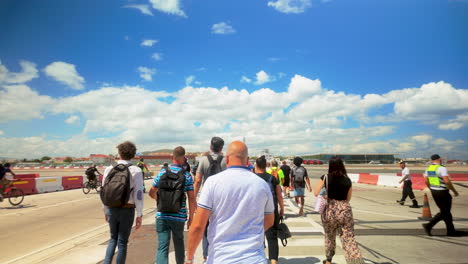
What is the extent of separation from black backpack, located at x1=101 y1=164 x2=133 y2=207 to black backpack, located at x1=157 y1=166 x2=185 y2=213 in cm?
42

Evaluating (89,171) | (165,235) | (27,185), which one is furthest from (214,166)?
(27,185)

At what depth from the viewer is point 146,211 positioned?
34.2 feet

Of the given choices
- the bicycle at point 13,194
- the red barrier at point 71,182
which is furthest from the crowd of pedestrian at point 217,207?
the red barrier at point 71,182

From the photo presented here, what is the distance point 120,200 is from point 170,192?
629 millimetres

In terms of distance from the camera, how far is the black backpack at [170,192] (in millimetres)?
3633

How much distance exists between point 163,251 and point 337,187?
2.70 metres

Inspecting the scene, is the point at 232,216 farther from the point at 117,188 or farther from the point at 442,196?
the point at 442,196

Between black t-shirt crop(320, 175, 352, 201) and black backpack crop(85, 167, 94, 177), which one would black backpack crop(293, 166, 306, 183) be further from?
black backpack crop(85, 167, 94, 177)

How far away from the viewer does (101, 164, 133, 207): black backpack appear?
11.6 feet

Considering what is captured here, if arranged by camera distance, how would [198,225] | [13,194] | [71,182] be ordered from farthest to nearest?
1. [71,182]
2. [13,194]
3. [198,225]

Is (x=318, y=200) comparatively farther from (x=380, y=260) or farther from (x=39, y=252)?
(x=39, y=252)

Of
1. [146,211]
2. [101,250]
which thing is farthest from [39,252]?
[146,211]

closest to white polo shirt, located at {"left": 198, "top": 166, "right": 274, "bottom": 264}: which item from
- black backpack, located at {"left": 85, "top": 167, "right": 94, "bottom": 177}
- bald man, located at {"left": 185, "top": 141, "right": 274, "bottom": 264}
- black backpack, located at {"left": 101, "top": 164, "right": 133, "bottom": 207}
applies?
bald man, located at {"left": 185, "top": 141, "right": 274, "bottom": 264}

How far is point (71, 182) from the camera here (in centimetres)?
2058
